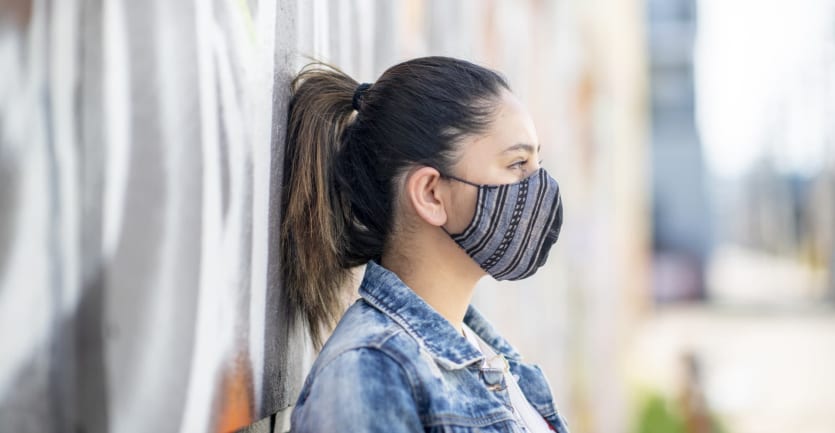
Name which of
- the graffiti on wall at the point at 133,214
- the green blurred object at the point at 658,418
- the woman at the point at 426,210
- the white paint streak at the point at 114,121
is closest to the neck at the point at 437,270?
the woman at the point at 426,210

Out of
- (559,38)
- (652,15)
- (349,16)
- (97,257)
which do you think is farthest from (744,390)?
(652,15)

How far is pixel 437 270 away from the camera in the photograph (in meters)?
2.04

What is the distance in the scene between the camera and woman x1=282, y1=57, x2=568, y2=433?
1.88 metres

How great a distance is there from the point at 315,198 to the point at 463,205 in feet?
1.03

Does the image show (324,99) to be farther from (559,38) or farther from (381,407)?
(559,38)

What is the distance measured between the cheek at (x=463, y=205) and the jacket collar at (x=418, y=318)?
0.57ft

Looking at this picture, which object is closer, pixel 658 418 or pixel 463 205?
pixel 463 205

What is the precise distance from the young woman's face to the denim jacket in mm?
199

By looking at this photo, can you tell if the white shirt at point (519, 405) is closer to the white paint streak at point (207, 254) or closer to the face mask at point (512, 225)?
the face mask at point (512, 225)

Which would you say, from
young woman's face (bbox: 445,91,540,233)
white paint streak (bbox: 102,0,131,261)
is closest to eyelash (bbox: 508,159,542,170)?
young woman's face (bbox: 445,91,540,233)

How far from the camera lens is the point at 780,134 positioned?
40.7m

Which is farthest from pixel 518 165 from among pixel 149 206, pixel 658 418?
pixel 658 418

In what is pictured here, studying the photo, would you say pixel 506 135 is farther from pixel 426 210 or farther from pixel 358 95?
pixel 358 95

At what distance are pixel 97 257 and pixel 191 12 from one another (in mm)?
498
